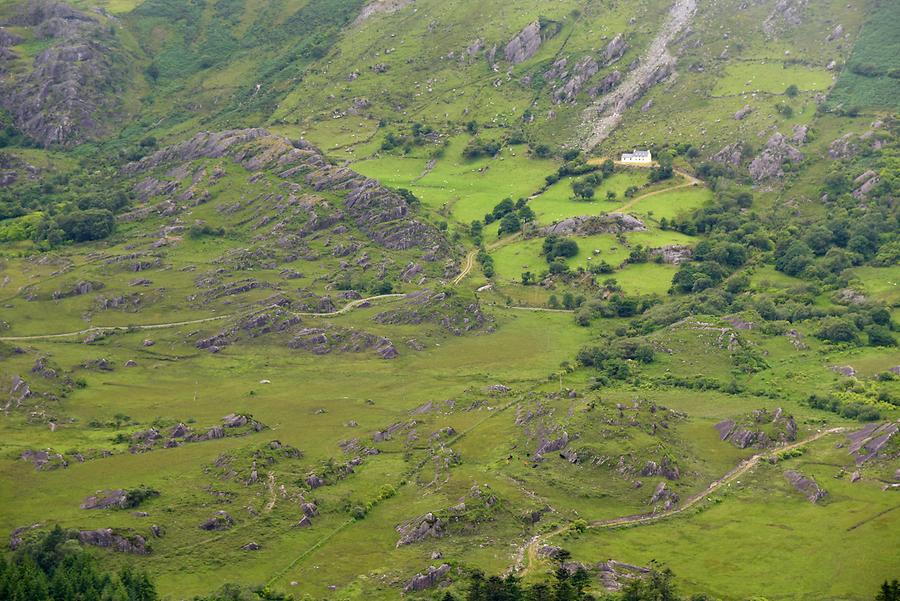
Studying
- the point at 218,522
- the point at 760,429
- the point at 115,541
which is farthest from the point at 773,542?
the point at 115,541

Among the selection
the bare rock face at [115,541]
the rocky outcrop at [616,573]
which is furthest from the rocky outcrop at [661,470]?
the bare rock face at [115,541]

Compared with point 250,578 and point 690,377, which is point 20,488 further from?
point 690,377

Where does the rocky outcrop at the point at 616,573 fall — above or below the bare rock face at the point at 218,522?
below

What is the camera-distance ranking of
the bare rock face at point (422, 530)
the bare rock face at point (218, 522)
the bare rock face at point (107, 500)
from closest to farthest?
the bare rock face at point (422, 530) < the bare rock face at point (218, 522) < the bare rock face at point (107, 500)

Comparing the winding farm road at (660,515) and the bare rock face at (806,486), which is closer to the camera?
the winding farm road at (660,515)

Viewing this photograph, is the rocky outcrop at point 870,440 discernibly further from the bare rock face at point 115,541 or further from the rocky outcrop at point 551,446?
the bare rock face at point 115,541

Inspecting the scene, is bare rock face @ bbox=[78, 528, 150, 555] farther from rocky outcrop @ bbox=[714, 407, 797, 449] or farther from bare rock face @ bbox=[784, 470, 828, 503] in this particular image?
rocky outcrop @ bbox=[714, 407, 797, 449]

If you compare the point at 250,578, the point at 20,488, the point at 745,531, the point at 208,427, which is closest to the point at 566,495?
the point at 745,531
